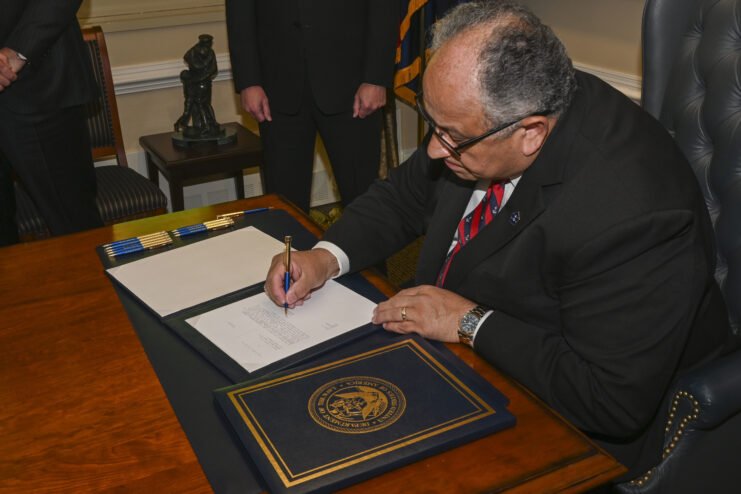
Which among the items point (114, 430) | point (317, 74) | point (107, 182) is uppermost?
point (317, 74)

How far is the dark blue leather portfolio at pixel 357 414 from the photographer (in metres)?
1.08

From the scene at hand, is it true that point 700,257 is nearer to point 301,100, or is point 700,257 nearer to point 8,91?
point 301,100

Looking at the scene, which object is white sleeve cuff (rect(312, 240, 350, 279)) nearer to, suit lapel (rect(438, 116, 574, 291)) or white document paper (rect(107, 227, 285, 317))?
white document paper (rect(107, 227, 285, 317))

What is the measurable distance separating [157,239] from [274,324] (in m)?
0.57

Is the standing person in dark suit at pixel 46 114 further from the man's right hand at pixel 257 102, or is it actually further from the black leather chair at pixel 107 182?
the man's right hand at pixel 257 102

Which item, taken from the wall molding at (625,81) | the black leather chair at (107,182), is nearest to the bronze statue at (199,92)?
the black leather chair at (107,182)

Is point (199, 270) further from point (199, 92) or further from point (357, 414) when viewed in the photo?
point (199, 92)

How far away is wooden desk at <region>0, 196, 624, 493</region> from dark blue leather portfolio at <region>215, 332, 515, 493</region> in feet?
0.12

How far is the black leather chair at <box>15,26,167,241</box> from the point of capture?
2990 millimetres

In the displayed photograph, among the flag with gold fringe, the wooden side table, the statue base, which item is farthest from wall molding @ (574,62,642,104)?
the statue base

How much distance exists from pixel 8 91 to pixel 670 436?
2450 millimetres

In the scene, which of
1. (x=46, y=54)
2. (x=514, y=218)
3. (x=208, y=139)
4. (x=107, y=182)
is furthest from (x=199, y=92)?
(x=514, y=218)

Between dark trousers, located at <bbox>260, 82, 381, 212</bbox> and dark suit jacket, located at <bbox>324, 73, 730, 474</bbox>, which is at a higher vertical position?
dark suit jacket, located at <bbox>324, 73, 730, 474</bbox>

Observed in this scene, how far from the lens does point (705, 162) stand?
1.73m
